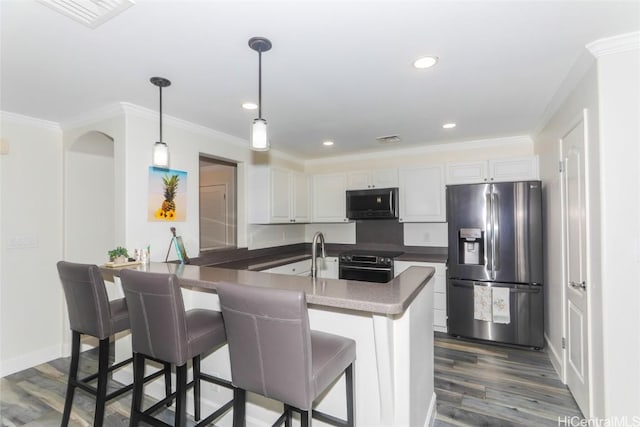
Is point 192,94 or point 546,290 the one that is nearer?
point 192,94

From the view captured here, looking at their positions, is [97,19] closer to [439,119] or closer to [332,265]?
[439,119]

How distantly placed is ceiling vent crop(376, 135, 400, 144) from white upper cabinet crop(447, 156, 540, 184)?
0.78 m

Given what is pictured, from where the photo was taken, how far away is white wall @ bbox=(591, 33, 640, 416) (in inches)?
69.1

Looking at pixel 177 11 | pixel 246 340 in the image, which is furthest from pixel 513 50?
pixel 246 340

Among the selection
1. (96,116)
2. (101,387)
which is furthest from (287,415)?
(96,116)

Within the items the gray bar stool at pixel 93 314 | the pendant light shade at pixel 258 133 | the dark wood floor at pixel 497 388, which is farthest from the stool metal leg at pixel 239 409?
the dark wood floor at pixel 497 388

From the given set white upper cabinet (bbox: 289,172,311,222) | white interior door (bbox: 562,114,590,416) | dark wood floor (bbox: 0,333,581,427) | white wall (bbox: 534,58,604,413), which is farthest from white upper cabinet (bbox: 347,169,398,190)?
dark wood floor (bbox: 0,333,581,427)

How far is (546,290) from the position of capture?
10.7ft

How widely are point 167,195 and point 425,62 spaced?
2507 millimetres

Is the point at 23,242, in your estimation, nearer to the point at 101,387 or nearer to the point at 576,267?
the point at 101,387

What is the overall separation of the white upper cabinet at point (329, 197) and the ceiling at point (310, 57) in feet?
5.57

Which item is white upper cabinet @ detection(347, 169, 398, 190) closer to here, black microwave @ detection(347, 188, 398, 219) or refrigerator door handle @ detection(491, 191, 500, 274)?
black microwave @ detection(347, 188, 398, 219)

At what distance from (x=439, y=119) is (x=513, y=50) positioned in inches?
51.3

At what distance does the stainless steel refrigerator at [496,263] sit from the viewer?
10.8 ft
